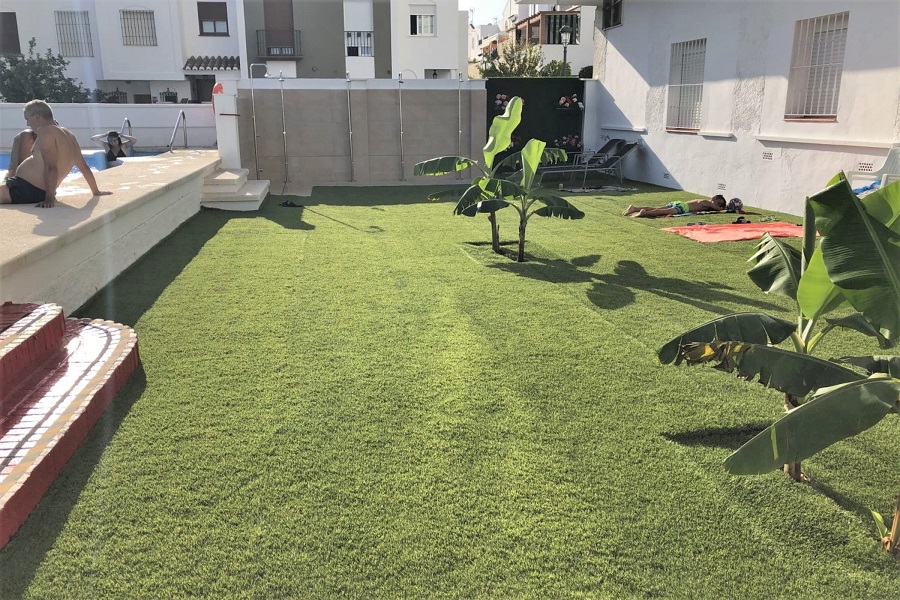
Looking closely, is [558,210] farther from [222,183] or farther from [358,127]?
[358,127]

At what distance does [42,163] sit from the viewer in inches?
266

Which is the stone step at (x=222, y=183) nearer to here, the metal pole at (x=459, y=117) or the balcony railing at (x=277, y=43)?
the metal pole at (x=459, y=117)

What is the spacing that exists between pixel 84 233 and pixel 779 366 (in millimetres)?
5626

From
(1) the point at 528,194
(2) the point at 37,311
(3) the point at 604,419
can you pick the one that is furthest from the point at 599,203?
(2) the point at 37,311

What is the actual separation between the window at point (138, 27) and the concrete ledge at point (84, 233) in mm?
26948

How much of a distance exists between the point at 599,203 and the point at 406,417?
935cm

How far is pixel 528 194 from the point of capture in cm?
738

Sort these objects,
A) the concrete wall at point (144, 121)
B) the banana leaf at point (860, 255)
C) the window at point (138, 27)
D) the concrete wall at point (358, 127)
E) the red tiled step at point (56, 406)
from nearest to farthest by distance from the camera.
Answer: the banana leaf at point (860, 255) → the red tiled step at point (56, 406) → the concrete wall at point (358, 127) → the concrete wall at point (144, 121) → the window at point (138, 27)

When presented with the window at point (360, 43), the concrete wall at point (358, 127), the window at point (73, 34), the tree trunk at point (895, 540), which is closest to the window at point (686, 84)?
the concrete wall at point (358, 127)

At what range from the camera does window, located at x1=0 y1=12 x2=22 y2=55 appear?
32.2 metres

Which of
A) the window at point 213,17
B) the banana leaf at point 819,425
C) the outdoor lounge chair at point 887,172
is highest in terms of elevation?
the window at point 213,17

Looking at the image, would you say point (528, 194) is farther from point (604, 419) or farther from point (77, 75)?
point (77, 75)

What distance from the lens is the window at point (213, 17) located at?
32.7 m

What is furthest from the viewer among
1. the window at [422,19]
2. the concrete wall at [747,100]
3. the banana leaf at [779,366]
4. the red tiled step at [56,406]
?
the window at [422,19]
